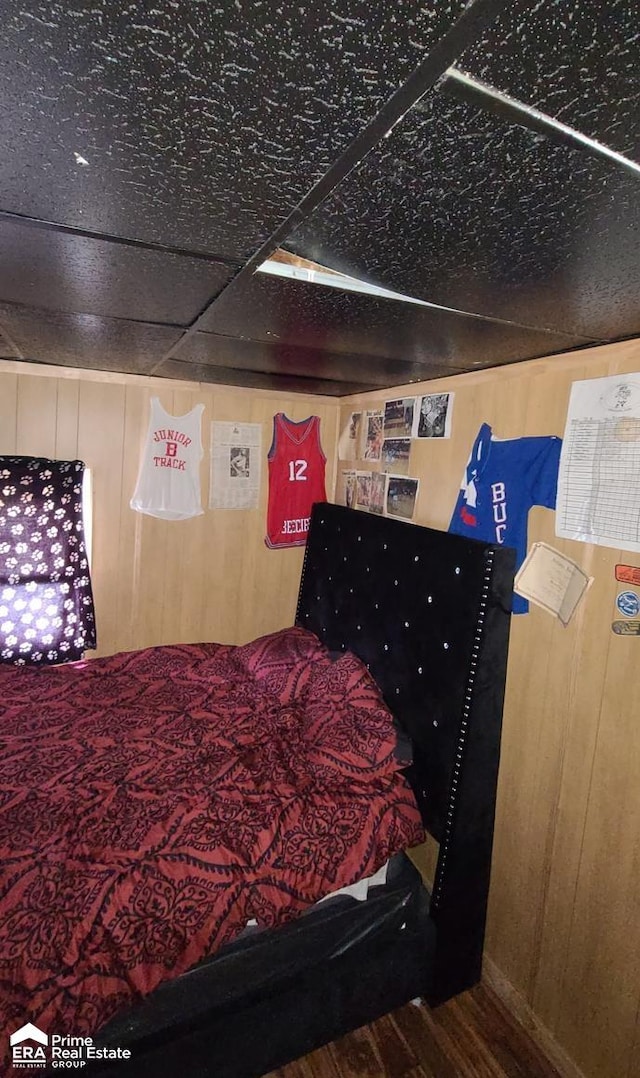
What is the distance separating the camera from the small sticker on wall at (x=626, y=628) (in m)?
1.51

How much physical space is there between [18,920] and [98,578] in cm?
186

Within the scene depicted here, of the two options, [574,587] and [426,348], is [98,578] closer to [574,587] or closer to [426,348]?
[426,348]

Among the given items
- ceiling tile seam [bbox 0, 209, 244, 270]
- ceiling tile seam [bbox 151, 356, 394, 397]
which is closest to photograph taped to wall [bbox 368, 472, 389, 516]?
ceiling tile seam [bbox 151, 356, 394, 397]

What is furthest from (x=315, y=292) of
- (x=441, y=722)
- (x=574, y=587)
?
(x=441, y=722)

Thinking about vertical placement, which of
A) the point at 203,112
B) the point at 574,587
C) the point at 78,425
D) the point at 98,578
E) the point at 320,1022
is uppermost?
the point at 203,112

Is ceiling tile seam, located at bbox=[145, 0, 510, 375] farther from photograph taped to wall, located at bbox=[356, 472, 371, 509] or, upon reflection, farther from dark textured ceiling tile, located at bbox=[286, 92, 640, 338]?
photograph taped to wall, located at bbox=[356, 472, 371, 509]

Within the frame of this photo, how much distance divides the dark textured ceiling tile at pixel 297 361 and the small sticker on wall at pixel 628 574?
3.42 ft

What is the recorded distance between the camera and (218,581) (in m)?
3.16

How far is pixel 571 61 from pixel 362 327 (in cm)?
108

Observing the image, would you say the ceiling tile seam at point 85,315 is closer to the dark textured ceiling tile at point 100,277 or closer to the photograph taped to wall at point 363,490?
the dark textured ceiling tile at point 100,277

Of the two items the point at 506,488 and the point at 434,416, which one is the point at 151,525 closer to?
the point at 434,416

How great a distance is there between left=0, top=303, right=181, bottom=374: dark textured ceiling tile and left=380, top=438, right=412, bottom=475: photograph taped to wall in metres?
1.23

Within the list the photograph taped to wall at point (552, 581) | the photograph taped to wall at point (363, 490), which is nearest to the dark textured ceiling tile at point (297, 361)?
the photograph taped to wall at point (363, 490)

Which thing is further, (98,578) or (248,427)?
(248,427)
